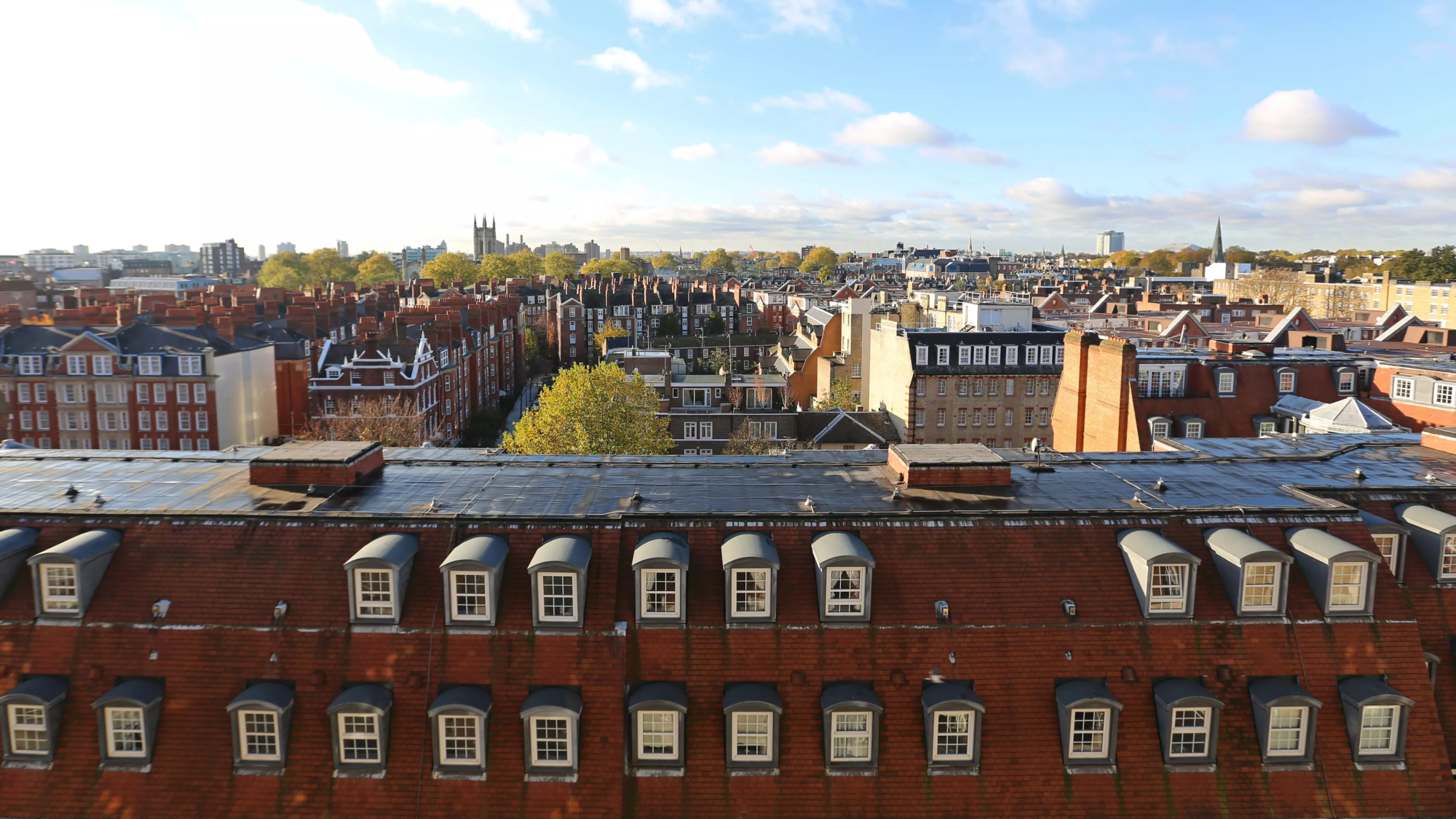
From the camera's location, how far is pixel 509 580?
1784cm

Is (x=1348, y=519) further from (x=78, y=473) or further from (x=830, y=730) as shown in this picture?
(x=78, y=473)

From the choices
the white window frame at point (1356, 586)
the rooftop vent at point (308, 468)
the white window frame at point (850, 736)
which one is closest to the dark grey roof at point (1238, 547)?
the white window frame at point (1356, 586)

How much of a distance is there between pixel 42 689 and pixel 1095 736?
Answer: 2006cm

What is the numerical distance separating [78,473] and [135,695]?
10.2 meters

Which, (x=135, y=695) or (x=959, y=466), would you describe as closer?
(x=135, y=695)

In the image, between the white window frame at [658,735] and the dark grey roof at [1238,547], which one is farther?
the dark grey roof at [1238,547]

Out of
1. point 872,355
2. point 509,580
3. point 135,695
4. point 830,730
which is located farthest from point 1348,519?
point 872,355

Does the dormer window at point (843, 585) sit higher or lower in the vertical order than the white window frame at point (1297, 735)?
higher

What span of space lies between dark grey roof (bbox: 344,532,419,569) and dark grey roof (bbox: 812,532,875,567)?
813cm

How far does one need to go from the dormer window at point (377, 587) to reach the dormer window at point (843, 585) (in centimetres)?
820

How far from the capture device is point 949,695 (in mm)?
16859

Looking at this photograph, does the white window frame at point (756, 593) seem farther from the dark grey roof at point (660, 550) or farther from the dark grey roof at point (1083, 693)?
the dark grey roof at point (1083, 693)

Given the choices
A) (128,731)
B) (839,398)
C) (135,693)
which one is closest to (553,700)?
(135,693)

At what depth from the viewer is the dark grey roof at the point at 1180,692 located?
16859 millimetres
